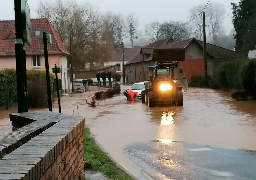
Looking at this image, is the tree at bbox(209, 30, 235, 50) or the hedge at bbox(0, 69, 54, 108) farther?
the tree at bbox(209, 30, 235, 50)

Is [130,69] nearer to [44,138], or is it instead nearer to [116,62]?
[116,62]

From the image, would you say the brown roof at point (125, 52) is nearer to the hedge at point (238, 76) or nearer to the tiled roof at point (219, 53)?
the tiled roof at point (219, 53)

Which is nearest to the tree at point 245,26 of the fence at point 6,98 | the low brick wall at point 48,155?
the fence at point 6,98

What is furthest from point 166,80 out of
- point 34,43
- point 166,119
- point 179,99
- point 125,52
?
point 125,52

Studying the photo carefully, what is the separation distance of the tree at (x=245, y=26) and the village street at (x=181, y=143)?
42.6 meters

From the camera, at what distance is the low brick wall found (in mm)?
3133

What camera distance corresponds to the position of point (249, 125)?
14938mm

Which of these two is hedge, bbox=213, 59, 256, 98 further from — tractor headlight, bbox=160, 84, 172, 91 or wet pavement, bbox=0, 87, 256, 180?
wet pavement, bbox=0, 87, 256, 180

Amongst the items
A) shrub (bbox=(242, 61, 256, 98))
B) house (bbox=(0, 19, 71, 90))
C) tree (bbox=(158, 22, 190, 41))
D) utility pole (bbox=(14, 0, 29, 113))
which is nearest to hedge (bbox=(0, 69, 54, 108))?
shrub (bbox=(242, 61, 256, 98))

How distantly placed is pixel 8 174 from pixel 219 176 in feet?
17.9

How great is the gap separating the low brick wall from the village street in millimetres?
2579

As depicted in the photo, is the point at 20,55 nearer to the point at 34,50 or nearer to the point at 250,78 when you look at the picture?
the point at 250,78

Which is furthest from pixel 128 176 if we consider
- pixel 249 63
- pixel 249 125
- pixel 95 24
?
pixel 95 24

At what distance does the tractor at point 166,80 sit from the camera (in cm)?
2380
